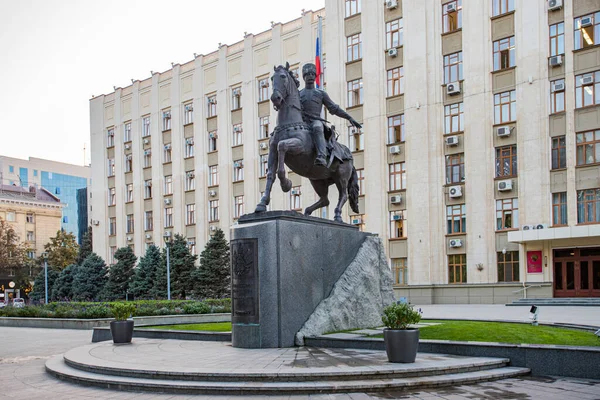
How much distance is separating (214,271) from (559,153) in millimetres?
25091

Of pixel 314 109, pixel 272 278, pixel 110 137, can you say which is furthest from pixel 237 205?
pixel 272 278

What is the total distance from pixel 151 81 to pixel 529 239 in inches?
1520

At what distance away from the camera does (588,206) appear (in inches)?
1291

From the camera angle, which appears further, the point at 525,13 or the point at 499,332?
the point at 525,13

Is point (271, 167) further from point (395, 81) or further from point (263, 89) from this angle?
point (263, 89)

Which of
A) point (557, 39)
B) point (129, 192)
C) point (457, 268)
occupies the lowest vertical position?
point (457, 268)

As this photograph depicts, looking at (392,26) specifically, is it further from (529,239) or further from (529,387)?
(529,387)

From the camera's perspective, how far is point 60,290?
57312mm

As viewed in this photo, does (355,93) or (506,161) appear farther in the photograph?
(355,93)

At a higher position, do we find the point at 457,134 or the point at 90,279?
the point at 457,134

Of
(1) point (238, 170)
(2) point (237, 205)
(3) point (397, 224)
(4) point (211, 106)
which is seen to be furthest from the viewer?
(4) point (211, 106)

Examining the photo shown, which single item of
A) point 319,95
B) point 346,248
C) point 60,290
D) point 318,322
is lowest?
point 60,290

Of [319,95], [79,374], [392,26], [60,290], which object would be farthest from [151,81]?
[79,374]

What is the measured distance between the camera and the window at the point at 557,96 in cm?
3394
